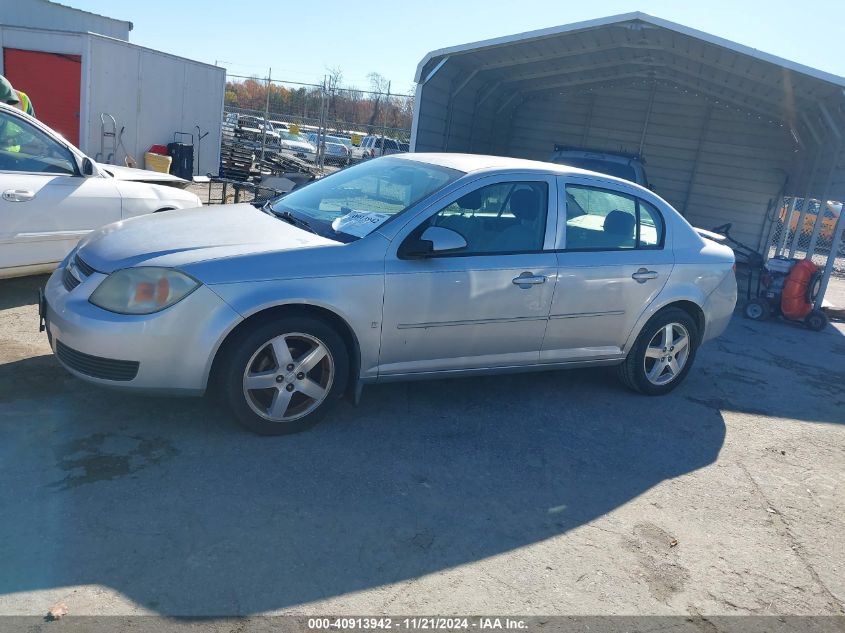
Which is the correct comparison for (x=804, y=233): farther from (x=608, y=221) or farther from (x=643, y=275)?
(x=608, y=221)

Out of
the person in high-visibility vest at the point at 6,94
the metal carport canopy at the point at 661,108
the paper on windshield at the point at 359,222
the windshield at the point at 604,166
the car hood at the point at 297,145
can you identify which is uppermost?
the metal carport canopy at the point at 661,108

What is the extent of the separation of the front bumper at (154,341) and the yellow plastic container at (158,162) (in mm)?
12233

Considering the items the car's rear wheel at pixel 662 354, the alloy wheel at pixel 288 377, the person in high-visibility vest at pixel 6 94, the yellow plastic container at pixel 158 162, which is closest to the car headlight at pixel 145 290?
the alloy wheel at pixel 288 377

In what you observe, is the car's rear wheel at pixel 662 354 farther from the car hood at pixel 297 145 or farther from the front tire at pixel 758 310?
the car hood at pixel 297 145

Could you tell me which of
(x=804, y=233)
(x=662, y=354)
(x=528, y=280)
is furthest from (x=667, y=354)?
(x=804, y=233)

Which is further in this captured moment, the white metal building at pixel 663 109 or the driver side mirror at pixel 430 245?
the white metal building at pixel 663 109

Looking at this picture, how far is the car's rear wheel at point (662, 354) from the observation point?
17.6 feet

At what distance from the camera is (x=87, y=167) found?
6.06 meters

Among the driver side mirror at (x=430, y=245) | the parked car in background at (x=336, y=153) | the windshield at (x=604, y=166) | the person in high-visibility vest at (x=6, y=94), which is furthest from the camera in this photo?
the parked car in background at (x=336, y=153)

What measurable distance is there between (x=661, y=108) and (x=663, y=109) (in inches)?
2.0

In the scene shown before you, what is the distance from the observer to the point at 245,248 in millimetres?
3889

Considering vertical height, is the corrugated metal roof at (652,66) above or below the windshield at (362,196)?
above

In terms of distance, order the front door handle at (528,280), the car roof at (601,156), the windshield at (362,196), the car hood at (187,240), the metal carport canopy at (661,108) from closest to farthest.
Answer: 1. the car hood at (187,240)
2. the windshield at (362,196)
3. the front door handle at (528,280)
4. the metal carport canopy at (661,108)
5. the car roof at (601,156)

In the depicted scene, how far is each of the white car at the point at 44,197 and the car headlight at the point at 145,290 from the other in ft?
7.58
